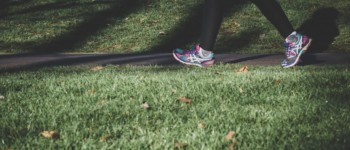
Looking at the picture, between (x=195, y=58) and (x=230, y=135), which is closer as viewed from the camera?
(x=230, y=135)

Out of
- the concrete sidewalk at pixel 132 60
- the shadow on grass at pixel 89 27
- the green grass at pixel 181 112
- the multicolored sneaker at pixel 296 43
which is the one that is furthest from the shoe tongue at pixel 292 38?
the shadow on grass at pixel 89 27

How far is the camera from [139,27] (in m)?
10.5

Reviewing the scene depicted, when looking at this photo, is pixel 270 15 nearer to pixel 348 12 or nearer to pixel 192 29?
pixel 192 29

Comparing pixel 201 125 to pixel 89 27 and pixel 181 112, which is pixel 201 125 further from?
pixel 89 27

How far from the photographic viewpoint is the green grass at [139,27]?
9.02 metres

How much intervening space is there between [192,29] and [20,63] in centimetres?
502

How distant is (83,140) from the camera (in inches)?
78.2

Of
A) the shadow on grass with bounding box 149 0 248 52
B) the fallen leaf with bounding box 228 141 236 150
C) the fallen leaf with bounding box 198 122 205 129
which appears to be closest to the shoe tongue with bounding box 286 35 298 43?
the fallen leaf with bounding box 198 122 205 129

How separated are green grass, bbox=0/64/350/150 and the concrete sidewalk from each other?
7.08 ft

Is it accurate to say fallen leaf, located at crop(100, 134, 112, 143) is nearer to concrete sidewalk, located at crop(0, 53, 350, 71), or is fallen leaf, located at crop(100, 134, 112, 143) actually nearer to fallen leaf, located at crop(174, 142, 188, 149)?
fallen leaf, located at crop(174, 142, 188, 149)

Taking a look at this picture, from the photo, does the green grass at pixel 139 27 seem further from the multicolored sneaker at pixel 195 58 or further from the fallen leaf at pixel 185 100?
the fallen leaf at pixel 185 100

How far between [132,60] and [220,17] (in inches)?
91.5

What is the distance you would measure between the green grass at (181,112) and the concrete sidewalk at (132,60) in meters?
2.16

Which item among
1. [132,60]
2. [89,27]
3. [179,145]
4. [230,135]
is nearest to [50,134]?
[179,145]
